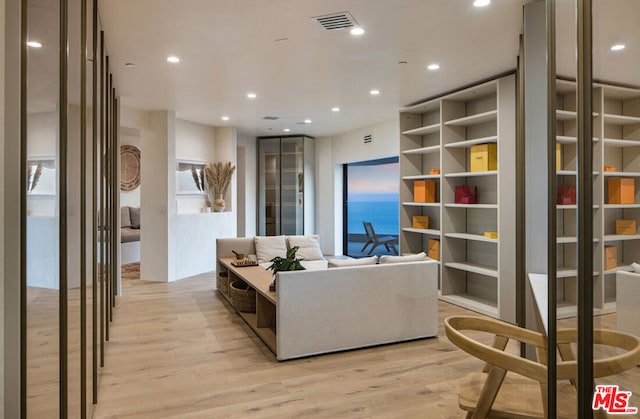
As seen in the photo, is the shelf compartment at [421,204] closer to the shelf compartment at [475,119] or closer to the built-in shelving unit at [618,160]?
the shelf compartment at [475,119]

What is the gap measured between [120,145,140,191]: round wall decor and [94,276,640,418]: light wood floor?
18.9 ft

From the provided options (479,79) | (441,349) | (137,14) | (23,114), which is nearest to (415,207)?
(479,79)

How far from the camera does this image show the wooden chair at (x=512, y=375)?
1284 millimetres

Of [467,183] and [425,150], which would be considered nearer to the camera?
[467,183]

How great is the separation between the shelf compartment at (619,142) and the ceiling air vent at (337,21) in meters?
2.44

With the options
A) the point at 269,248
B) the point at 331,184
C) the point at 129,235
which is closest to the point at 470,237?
the point at 269,248

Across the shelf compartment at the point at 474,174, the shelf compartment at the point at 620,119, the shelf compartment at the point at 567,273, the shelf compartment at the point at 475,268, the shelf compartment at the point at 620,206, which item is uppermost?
the shelf compartment at the point at 474,174

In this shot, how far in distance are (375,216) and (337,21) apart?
624 centimetres

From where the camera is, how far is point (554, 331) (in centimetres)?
136

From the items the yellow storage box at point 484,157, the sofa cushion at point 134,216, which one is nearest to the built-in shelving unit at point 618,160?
the yellow storage box at point 484,157

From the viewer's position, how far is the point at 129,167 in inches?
363

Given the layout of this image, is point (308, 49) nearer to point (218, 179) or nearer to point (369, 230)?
point (218, 179)

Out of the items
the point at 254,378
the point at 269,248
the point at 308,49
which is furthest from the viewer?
the point at 269,248

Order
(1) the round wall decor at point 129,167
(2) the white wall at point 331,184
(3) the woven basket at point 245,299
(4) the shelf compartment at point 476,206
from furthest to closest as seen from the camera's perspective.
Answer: (1) the round wall decor at point 129,167, (2) the white wall at point 331,184, (4) the shelf compartment at point 476,206, (3) the woven basket at point 245,299
